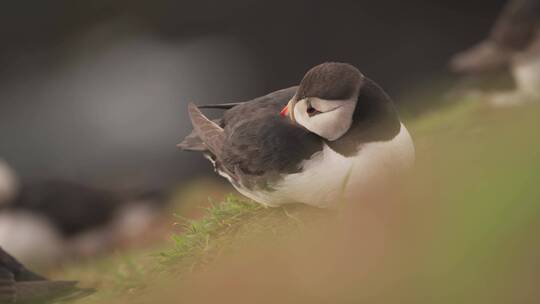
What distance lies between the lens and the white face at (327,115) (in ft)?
14.0

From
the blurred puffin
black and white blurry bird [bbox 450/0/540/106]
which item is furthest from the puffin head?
the blurred puffin

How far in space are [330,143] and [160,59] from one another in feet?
42.9

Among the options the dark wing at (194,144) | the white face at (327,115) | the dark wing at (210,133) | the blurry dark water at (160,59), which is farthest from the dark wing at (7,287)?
the blurry dark water at (160,59)

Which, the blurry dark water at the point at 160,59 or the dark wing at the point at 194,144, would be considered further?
the blurry dark water at the point at 160,59

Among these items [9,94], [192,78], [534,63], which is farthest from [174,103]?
[534,63]

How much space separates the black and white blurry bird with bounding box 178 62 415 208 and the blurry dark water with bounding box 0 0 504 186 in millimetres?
10450

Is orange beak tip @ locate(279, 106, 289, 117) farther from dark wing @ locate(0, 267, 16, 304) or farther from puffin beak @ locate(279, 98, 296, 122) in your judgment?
dark wing @ locate(0, 267, 16, 304)

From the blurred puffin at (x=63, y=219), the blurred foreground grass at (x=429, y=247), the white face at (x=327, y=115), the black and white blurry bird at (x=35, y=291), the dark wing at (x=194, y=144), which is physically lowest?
the blurred puffin at (x=63, y=219)

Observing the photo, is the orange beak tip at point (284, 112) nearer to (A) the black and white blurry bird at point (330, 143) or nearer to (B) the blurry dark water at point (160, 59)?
(A) the black and white blurry bird at point (330, 143)

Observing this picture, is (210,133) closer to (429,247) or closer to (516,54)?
(429,247)

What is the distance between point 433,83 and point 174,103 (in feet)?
17.4

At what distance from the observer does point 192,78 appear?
16672mm

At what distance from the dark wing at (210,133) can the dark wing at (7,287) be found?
4.98 feet

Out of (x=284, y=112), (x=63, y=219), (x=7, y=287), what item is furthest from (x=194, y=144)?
(x=63, y=219)
